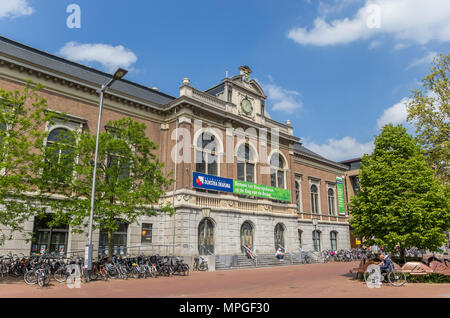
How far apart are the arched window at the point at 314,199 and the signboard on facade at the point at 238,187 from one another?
28.8ft

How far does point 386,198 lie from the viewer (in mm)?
16859

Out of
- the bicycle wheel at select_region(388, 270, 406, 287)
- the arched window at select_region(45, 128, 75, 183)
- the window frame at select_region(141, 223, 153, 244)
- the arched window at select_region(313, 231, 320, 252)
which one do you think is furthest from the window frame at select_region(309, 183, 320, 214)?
the arched window at select_region(45, 128, 75, 183)

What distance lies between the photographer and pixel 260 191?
31.8 m

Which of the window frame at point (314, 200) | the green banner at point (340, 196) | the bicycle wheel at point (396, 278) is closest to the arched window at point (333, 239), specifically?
the green banner at point (340, 196)

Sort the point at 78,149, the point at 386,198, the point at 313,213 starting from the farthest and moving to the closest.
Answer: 1. the point at 313,213
2. the point at 78,149
3. the point at 386,198

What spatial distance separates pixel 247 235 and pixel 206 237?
192 inches

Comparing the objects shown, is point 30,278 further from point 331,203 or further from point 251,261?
point 331,203

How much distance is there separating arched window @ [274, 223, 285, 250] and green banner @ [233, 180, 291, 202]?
9.28 feet

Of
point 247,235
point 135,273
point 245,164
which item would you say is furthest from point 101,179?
point 245,164

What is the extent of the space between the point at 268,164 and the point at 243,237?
8.20 metres

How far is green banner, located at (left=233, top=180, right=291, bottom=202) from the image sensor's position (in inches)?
1171
